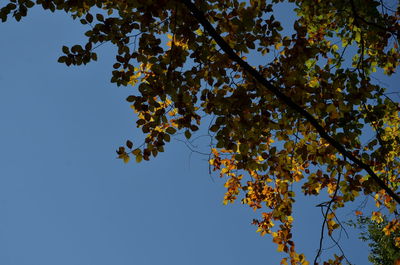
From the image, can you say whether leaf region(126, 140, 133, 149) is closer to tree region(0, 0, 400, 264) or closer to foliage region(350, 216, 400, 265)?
tree region(0, 0, 400, 264)

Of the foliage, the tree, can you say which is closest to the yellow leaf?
the tree

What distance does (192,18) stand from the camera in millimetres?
3047

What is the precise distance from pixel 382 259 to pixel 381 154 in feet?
54.1

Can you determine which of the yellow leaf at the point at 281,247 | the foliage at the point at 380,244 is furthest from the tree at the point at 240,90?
the foliage at the point at 380,244

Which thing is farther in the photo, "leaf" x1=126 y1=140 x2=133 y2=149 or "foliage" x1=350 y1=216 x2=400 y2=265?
"foliage" x1=350 y1=216 x2=400 y2=265

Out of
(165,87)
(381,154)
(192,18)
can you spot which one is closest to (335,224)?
(381,154)

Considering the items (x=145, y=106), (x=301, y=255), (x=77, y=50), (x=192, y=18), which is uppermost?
(x=192, y=18)

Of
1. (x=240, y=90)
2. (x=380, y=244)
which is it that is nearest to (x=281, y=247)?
(x=240, y=90)

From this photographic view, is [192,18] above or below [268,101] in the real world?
above

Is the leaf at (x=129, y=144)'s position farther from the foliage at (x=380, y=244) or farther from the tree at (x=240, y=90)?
the foliage at (x=380, y=244)

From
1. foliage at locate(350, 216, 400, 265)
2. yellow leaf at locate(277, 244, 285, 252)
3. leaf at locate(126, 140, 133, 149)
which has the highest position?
foliage at locate(350, 216, 400, 265)

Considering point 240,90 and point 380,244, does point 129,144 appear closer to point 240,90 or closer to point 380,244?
point 240,90

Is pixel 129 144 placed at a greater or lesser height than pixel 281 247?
greater

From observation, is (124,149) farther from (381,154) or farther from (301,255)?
(381,154)
